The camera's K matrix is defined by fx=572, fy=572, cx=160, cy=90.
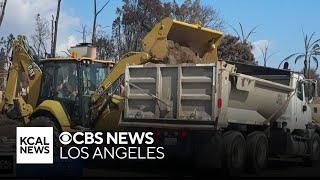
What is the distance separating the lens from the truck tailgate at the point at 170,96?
1253cm

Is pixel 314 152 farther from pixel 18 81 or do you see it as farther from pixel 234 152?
pixel 18 81

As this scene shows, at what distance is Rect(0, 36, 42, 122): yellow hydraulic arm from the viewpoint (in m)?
15.9

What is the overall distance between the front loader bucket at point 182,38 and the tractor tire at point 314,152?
510 cm

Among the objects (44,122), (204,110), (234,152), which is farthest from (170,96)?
(44,122)

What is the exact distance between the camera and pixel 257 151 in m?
14.3

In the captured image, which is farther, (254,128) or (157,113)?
(254,128)

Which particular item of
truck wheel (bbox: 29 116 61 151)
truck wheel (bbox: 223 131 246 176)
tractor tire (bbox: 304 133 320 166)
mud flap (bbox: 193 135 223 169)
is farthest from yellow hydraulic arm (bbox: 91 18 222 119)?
tractor tire (bbox: 304 133 320 166)

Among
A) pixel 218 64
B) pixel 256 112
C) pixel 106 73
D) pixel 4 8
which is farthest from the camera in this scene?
pixel 4 8

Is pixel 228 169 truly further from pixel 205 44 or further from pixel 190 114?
pixel 205 44

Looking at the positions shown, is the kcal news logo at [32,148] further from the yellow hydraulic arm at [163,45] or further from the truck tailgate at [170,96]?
the yellow hydraulic arm at [163,45]

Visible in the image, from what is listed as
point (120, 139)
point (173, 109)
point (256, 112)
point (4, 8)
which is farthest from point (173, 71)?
point (4, 8)

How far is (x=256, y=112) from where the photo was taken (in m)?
14.8

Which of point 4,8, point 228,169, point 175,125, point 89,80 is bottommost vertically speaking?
point 228,169

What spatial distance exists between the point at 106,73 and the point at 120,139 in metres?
3.13
